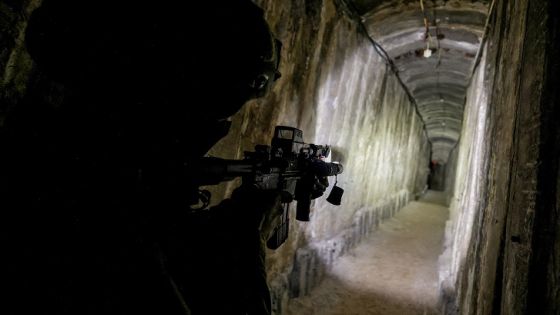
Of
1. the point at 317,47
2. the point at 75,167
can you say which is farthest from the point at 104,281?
the point at 317,47

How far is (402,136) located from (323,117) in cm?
726

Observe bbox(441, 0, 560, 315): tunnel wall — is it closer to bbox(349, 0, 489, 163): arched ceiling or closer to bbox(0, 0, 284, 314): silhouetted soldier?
bbox(0, 0, 284, 314): silhouetted soldier

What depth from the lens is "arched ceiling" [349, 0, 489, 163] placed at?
4.62 meters

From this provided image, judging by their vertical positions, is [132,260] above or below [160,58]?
below

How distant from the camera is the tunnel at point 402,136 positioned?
4.64 feet

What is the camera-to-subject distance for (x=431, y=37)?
19.0 feet

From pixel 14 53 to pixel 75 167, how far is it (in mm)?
887

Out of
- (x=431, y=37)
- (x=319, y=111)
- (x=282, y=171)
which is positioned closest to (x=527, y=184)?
(x=282, y=171)

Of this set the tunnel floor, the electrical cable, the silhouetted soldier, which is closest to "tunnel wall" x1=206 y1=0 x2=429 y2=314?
the electrical cable

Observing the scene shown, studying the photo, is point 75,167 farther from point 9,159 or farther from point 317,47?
point 317,47

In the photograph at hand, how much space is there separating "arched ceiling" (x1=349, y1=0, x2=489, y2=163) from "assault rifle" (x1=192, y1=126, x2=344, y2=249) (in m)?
3.44

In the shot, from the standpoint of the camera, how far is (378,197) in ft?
29.0

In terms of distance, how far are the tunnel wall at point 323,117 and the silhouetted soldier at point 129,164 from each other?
1.68m

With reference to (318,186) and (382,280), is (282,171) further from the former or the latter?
(382,280)
